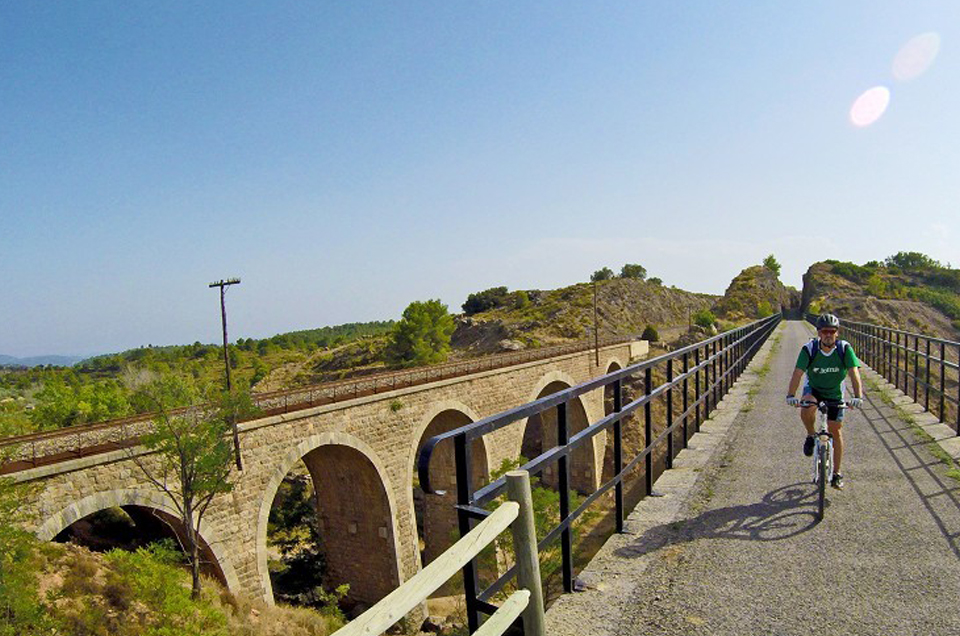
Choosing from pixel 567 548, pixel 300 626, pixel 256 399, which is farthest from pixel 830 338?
pixel 256 399

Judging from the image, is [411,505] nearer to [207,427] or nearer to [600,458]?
[207,427]

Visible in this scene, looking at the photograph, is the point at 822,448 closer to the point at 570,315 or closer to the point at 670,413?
the point at 670,413

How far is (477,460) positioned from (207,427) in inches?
497

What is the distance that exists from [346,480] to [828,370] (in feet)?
54.5

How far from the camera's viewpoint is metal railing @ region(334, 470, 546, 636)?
128cm

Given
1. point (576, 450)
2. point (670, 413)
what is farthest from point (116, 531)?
point (670, 413)

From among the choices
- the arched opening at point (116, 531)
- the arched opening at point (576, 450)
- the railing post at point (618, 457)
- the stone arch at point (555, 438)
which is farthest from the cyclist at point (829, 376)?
the arched opening at point (576, 450)

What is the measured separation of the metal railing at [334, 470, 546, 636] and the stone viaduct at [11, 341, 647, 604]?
29.5 ft

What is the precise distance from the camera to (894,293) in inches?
2817

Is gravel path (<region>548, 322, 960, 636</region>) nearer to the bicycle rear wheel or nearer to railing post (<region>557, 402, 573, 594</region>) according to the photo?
the bicycle rear wheel

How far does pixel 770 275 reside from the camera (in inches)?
3932

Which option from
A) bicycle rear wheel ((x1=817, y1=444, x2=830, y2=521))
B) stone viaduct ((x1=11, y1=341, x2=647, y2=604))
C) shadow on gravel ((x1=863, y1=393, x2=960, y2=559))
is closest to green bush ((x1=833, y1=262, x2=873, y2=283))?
stone viaduct ((x1=11, y1=341, x2=647, y2=604))

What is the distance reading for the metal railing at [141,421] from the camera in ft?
37.4

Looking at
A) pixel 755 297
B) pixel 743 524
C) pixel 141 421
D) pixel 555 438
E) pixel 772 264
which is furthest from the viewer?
pixel 772 264
